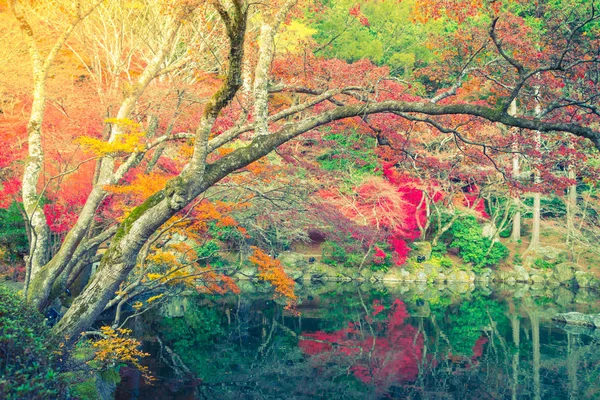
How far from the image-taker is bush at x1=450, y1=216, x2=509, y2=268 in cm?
2094

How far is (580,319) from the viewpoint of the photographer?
13.4m

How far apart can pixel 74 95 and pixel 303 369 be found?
282 inches

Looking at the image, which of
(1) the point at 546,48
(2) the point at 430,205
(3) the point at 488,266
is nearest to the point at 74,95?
(1) the point at 546,48

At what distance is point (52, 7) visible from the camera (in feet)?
33.3

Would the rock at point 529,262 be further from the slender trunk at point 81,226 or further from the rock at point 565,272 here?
the slender trunk at point 81,226

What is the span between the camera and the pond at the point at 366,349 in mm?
8195

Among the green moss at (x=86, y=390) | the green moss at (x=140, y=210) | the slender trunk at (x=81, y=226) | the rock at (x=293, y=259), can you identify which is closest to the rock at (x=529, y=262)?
the rock at (x=293, y=259)

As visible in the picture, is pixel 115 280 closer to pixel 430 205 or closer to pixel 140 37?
pixel 140 37

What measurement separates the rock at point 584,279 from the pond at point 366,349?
3015mm

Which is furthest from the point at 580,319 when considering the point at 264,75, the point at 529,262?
the point at 264,75

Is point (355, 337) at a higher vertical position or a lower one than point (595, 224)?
lower

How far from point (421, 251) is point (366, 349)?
1079 cm

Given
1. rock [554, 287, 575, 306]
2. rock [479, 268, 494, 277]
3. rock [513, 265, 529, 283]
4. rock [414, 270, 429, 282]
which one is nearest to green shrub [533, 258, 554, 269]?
rock [513, 265, 529, 283]

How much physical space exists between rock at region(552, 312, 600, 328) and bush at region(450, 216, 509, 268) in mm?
7317
